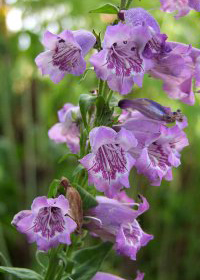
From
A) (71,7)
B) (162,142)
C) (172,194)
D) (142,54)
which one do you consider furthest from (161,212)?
(142,54)

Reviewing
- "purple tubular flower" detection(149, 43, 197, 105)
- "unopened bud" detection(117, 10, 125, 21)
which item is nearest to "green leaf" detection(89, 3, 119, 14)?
"unopened bud" detection(117, 10, 125, 21)

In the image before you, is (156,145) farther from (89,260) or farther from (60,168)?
(60,168)

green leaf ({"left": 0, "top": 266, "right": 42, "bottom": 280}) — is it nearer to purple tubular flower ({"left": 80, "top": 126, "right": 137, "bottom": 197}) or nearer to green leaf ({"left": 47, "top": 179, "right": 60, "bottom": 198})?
green leaf ({"left": 47, "top": 179, "right": 60, "bottom": 198})

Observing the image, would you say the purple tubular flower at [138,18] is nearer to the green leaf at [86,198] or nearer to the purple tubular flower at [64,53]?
the purple tubular flower at [64,53]

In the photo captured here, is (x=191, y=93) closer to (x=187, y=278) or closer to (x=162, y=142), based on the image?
(x=162, y=142)

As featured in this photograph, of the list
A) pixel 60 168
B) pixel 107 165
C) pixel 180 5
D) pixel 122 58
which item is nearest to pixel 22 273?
pixel 107 165

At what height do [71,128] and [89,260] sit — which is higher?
[71,128]
